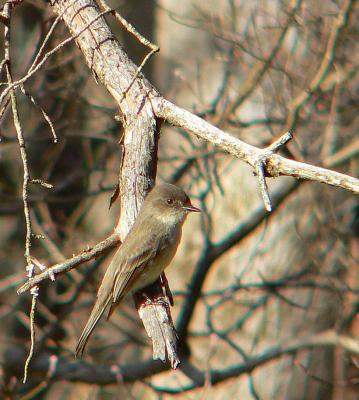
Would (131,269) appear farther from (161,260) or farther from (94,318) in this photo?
(94,318)

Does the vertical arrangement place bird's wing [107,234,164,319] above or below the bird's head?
below

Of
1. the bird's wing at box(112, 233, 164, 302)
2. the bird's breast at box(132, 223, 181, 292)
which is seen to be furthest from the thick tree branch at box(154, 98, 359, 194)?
the bird's wing at box(112, 233, 164, 302)

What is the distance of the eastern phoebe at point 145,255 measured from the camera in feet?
15.7

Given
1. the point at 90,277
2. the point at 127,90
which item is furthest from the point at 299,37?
the point at 127,90

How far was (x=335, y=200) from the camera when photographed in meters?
7.92

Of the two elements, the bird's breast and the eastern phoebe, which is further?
the eastern phoebe

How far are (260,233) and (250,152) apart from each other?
5.11 m

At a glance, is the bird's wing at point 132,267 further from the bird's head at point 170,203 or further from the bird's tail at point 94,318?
the bird's head at point 170,203

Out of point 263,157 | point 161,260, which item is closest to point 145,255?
point 161,260

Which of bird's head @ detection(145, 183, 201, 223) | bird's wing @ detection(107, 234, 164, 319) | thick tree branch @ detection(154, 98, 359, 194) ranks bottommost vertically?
thick tree branch @ detection(154, 98, 359, 194)

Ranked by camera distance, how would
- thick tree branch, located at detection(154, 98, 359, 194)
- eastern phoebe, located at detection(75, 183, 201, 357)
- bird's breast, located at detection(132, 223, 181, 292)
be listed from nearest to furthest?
thick tree branch, located at detection(154, 98, 359, 194) < bird's breast, located at detection(132, 223, 181, 292) < eastern phoebe, located at detection(75, 183, 201, 357)

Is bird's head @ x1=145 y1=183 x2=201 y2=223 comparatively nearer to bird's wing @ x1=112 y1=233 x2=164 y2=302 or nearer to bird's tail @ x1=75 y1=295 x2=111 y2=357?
bird's wing @ x1=112 y1=233 x2=164 y2=302

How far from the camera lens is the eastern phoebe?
479cm

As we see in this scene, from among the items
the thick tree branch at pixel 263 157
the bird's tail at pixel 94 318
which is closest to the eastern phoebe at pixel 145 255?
the bird's tail at pixel 94 318
